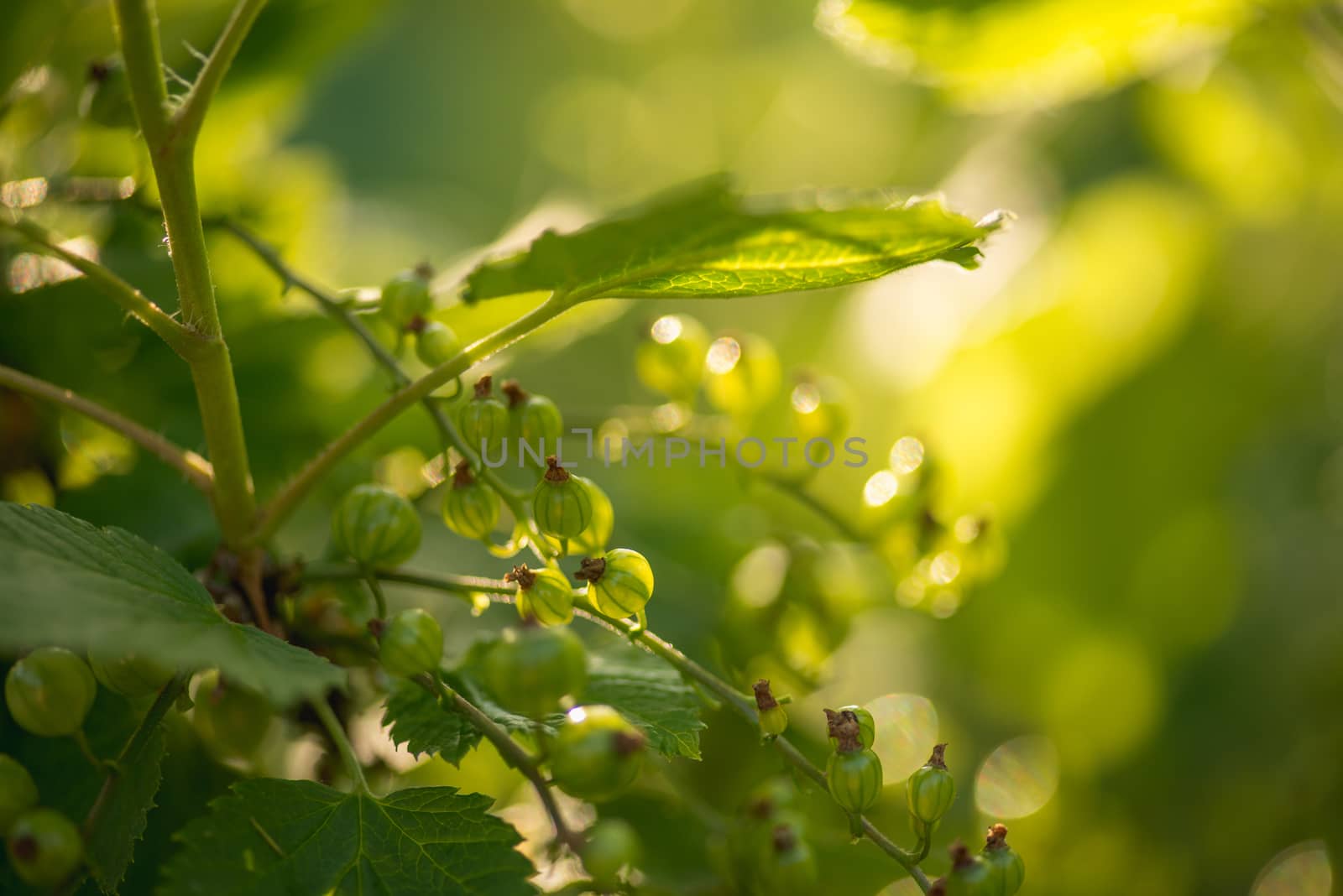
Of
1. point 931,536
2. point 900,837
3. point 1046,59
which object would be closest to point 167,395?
point 931,536

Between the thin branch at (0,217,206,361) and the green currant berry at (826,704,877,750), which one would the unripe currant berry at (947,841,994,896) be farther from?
the thin branch at (0,217,206,361)

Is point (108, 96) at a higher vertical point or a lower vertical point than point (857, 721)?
higher

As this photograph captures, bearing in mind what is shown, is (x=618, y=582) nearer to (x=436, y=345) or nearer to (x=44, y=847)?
(x=436, y=345)

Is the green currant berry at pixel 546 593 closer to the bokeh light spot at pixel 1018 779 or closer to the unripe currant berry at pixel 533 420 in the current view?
the unripe currant berry at pixel 533 420

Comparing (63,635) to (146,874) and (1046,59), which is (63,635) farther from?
(1046,59)

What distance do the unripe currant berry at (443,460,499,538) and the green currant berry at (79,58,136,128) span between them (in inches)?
13.0

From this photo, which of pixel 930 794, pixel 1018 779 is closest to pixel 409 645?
pixel 930 794

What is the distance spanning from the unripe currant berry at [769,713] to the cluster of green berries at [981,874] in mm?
107

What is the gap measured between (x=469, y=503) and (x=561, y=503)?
0.07 m

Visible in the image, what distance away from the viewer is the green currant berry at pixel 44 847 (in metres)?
0.46

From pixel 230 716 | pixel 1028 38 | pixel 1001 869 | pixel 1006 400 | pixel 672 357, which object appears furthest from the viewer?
pixel 1006 400

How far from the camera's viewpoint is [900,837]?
0.90 metres

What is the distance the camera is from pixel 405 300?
2.05 ft

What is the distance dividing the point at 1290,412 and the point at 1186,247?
0.98ft
